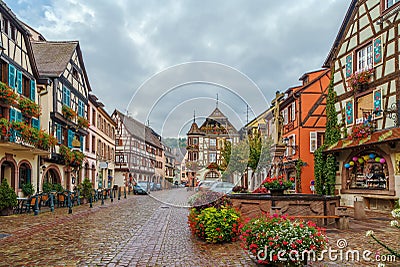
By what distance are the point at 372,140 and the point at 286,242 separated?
12378 millimetres

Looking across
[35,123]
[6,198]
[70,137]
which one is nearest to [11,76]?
[35,123]

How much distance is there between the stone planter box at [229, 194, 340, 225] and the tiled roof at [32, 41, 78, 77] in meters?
15.9

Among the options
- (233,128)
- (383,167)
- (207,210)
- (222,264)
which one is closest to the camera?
(222,264)

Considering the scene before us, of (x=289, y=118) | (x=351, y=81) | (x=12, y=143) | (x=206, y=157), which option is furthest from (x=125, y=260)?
(x=289, y=118)

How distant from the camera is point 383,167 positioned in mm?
17016

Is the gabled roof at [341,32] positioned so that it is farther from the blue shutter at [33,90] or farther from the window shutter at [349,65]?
the blue shutter at [33,90]

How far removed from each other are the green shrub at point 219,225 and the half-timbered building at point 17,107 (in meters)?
10.4

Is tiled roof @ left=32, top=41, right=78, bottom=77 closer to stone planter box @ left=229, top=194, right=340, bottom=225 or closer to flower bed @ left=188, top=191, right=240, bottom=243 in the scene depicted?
stone planter box @ left=229, top=194, right=340, bottom=225

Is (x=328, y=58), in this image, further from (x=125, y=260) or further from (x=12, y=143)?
(x=125, y=260)

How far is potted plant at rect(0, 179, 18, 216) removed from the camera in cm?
1495

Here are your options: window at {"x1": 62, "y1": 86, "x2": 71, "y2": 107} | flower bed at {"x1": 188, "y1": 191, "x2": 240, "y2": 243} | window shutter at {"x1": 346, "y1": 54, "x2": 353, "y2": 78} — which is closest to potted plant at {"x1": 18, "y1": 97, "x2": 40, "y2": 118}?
window at {"x1": 62, "y1": 86, "x2": 71, "y2": 107}

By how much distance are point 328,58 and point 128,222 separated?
629 inches

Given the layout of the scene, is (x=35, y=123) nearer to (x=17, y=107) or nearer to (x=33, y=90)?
(x=33, y=90)

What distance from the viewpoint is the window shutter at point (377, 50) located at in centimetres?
1693
